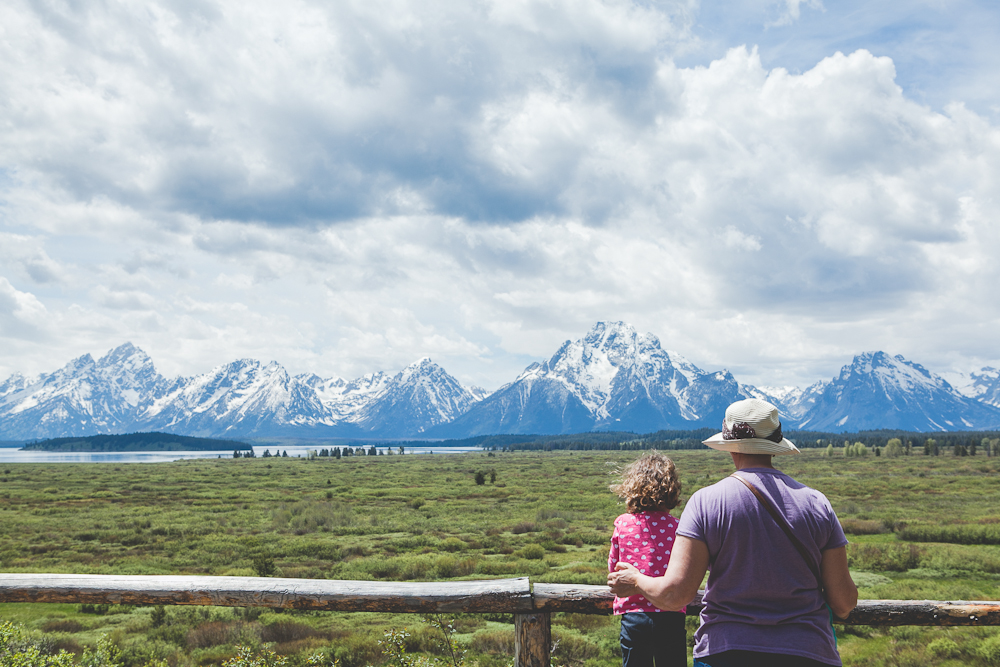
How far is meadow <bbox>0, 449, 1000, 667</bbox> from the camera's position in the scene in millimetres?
11703

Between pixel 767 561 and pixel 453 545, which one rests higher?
pixel 767 561

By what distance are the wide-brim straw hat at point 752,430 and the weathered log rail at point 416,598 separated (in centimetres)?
153

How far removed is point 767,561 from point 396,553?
23557 mm

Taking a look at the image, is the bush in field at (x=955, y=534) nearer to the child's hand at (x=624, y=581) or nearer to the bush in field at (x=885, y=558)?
the bush in field at (x=885, y=558)

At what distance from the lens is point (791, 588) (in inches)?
108

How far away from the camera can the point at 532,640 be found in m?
4.23

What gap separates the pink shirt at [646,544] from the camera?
3.80 metres

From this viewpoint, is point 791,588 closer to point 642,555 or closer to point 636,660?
point 642,555

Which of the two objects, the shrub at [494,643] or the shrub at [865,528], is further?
the shrub at [865,528]

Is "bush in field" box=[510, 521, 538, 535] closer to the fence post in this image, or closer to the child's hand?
the fence post

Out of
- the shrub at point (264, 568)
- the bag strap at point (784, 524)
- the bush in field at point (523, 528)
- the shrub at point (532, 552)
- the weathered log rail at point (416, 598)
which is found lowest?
the bush in field at point (523, 528)

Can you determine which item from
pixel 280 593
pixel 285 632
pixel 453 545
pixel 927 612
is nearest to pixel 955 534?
pixel 453 545

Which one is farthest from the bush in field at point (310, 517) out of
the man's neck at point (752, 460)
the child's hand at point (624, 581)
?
the man's neck at point (752, 460)

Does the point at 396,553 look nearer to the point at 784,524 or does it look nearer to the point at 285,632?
the point at 285,632
